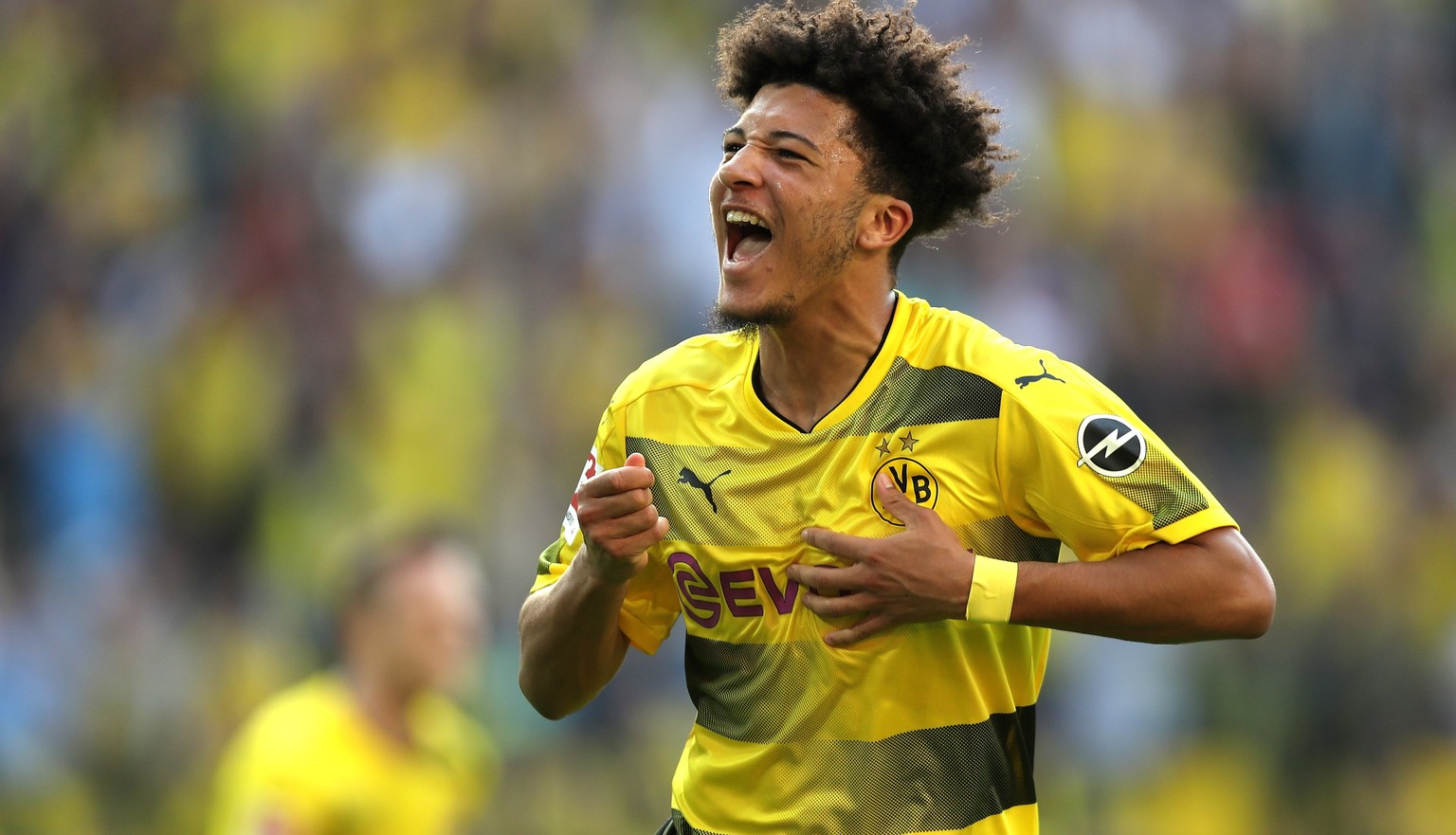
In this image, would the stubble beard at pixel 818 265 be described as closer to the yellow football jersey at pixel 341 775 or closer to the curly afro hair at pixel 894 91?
the curly afro hair at pixel 894 91

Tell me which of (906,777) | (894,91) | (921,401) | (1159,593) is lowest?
(906,777)

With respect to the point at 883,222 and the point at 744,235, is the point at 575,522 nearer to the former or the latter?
the point at 744,235

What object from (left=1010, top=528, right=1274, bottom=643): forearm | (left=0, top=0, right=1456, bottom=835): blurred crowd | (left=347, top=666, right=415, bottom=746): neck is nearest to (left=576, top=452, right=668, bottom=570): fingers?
(left=1010, top=528, right=1274, bottom=643): forearm

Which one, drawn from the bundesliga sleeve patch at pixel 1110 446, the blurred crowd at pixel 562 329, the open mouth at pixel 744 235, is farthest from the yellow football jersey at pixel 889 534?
the blurred crowd at pixel 562 329

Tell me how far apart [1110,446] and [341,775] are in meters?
3.16

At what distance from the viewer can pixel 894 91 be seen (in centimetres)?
342

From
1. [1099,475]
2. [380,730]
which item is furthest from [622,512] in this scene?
[380,730]

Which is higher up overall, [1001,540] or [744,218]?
[744,218]

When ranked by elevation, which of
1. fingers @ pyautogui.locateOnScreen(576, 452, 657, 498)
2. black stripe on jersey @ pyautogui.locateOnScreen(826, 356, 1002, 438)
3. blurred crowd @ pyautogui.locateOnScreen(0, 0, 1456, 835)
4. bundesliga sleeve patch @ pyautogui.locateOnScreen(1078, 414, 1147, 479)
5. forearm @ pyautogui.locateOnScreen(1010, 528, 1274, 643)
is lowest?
forearm @ pyautogui.locateOnScreen(1010, 528, 1274, 643)

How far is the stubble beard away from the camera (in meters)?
3.31

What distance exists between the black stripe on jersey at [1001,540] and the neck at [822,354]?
0.41 m

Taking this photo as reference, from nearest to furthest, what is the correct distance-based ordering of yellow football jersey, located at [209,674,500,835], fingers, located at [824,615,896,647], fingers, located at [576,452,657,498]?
fingers, located at [576,452,657,498] < fingers, located at [824,615,896,647] < yellow football jersey, located at [209,674,500,835]

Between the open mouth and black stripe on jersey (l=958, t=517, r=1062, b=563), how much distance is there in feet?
2.41

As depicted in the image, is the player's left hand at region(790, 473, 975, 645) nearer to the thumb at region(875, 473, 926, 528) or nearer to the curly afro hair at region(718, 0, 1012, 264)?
the thumb at region(875, 473, 926, 528)
